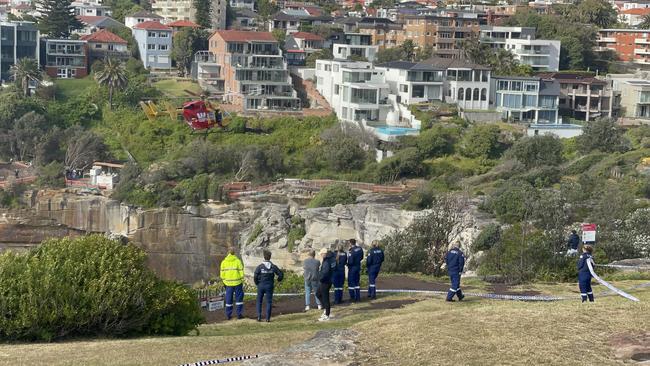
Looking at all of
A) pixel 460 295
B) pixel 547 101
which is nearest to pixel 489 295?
pixel 460 295

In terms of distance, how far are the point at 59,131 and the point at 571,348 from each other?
170ft

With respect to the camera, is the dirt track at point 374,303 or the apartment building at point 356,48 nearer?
the dirt track at point 374,303

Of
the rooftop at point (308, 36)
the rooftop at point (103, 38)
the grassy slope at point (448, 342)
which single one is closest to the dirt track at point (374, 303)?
the grassy slope at point (448, 342)

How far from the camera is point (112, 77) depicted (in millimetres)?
67438

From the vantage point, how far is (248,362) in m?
13.1

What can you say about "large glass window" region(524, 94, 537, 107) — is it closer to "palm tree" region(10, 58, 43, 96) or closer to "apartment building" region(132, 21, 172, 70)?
"apartment building" region(132, 21, 172, 70)

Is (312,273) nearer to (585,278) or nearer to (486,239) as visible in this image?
(585,278)

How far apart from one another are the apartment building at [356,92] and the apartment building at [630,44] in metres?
26.5

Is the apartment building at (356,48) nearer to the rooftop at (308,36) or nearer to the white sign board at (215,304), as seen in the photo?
A: the rooftop at (308,36)

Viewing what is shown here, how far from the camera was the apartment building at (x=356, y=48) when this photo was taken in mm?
77875

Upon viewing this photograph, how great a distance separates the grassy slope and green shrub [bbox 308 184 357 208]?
32.9 m

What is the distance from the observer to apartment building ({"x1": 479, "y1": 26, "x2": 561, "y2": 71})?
254ft

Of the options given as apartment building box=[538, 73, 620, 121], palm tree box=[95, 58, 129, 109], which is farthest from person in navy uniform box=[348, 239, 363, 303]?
apartment building box=[538, 73, 620, 121]

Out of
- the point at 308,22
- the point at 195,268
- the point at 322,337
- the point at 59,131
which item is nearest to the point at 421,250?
the point at 322,337
